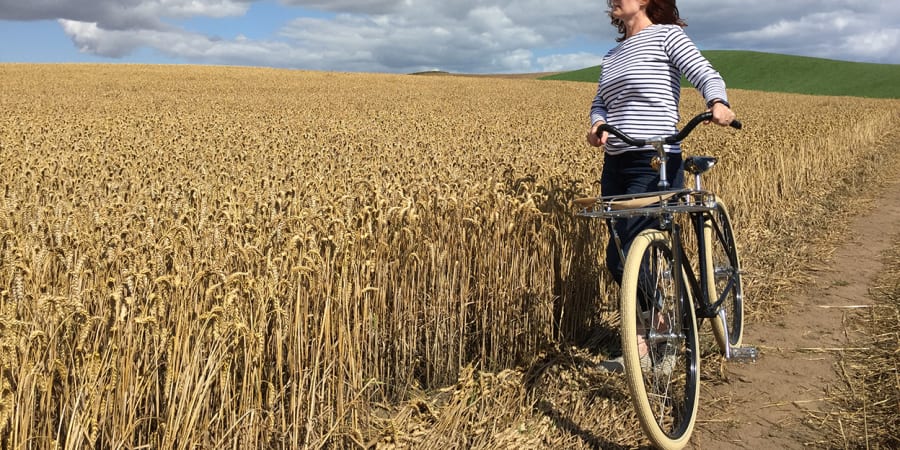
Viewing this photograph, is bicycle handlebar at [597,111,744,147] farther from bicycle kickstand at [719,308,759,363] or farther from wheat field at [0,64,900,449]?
bicycle kickstand at [719,308,759,363]

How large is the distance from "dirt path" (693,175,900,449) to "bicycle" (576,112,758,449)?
8.9 inches

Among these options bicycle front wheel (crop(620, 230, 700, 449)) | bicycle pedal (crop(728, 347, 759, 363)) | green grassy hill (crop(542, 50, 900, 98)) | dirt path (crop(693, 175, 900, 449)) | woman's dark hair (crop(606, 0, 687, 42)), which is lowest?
dirt path (crop(693, 175, 900, 449))

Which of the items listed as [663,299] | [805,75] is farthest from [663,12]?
[805,75]

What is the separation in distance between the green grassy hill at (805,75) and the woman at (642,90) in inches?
2612

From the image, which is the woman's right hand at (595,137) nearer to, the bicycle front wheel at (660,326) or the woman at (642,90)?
the woman at (642,90)

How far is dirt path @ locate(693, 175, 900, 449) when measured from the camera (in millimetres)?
3816

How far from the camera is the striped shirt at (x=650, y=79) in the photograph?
3.76 meters

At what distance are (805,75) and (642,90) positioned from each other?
249ft

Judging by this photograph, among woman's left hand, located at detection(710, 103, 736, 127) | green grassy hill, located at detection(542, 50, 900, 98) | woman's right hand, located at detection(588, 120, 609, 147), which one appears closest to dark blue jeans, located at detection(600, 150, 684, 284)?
woman's right hand, located at detection(588, 120, 609, 147)

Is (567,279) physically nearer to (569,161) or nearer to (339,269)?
(339,269)

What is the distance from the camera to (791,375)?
4574 millimetres

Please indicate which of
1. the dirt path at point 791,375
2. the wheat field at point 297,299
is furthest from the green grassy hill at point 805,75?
the wheat field at point 297,299

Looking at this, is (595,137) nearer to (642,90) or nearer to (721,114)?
(642,90)

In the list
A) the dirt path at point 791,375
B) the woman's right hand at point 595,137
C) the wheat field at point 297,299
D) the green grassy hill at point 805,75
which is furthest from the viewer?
the green grassy hill at point 805,75
